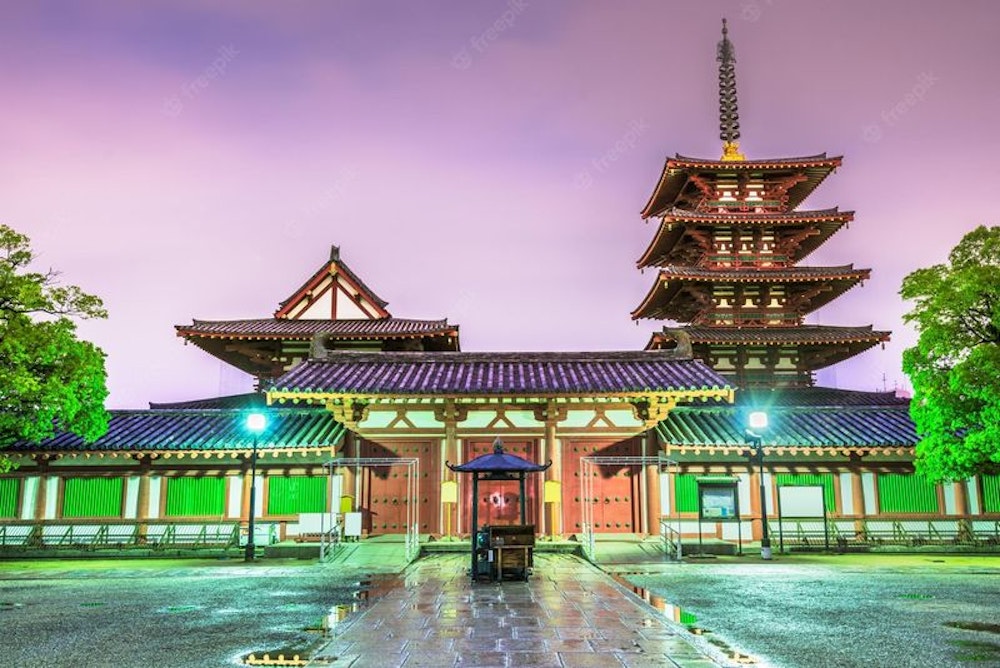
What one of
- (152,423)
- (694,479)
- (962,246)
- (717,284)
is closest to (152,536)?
(152,423)

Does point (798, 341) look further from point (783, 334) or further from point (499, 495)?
point (499, 495)

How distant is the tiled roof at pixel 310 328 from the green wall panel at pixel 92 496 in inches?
263

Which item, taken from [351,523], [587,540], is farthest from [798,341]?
[351,523]

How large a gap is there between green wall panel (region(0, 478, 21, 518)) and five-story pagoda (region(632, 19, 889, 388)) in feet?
72.1

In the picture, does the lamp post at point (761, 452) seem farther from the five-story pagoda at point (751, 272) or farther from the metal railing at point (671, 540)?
the five-story pagoda at point (751, 272)

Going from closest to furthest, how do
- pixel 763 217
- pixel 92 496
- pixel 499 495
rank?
pixel 499 495
pixel 92 496
pixel 763 217

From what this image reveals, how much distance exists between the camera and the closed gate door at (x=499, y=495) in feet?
72.1

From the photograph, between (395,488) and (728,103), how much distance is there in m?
26.3

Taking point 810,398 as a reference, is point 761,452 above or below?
below

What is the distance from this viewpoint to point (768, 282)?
96.1 ft

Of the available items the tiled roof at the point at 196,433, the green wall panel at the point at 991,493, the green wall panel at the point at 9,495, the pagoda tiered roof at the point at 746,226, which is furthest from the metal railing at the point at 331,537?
the green wall panel at the point at 991,493

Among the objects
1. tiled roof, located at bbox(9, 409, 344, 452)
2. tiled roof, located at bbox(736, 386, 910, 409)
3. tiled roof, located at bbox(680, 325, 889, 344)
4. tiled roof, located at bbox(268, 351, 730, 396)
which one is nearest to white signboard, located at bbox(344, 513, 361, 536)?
tiled roof, located at bbox(9, 409, 344, 452)

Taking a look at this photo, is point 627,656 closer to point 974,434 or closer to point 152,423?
point 974,434

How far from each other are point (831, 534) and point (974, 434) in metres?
5.31
